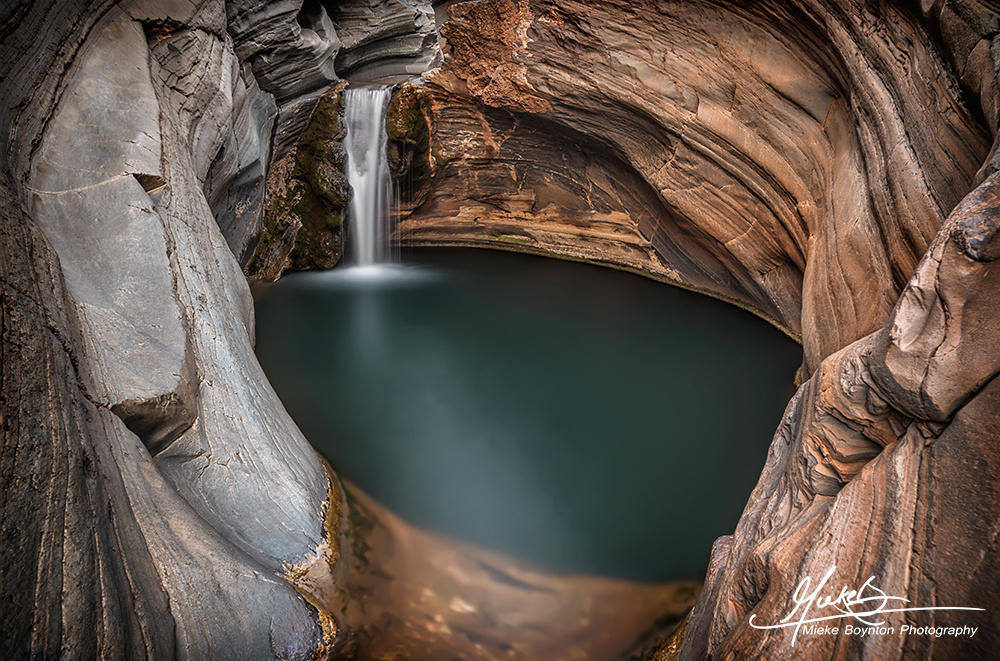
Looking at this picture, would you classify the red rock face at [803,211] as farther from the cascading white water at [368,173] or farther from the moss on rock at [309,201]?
the moss on rock at [309,201]

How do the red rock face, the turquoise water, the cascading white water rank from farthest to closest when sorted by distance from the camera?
the cascading white water
the turquoise water
the red rock face

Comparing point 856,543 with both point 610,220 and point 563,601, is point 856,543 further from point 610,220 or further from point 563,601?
point 610,220

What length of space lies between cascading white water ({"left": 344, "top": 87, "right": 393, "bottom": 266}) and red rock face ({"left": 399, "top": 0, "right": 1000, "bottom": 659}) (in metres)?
0.48

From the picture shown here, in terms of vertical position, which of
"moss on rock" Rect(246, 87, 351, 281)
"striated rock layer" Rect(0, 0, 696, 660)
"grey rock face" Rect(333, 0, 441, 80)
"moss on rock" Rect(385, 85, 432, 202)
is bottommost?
"striated rock layer" Rect(0, 0, 696, 660)

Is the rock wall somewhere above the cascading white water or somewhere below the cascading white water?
below

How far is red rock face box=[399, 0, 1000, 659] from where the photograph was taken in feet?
6.27

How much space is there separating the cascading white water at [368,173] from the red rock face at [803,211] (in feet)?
1.58

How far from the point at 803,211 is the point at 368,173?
20.7 ft

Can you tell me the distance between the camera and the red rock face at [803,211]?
1.91m

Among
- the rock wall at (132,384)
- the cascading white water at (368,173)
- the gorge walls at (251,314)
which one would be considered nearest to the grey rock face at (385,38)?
the cascading white water at (368,173)

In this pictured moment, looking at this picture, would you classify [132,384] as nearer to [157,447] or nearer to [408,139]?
[157,447]

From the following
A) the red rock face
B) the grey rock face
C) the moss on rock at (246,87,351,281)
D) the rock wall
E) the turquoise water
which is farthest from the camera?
the grey rock face

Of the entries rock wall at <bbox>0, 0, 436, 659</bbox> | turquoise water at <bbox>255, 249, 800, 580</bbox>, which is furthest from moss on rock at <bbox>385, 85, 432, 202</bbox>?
rock wall at <bbox>0, 0, 436, 659</bbox>

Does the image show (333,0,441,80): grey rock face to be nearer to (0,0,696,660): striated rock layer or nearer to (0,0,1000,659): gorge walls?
(0,0,1000,659): gorge walls
